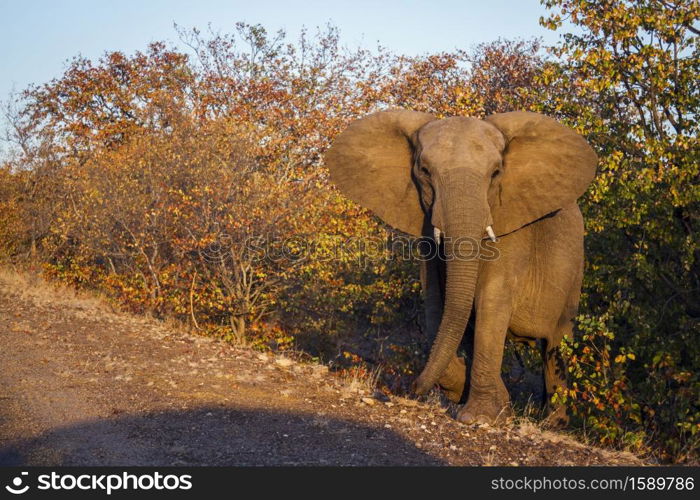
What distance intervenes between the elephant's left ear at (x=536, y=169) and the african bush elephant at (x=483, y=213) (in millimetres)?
11

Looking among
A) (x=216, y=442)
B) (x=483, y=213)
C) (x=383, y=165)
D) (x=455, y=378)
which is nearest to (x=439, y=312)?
(x=455, y=378)

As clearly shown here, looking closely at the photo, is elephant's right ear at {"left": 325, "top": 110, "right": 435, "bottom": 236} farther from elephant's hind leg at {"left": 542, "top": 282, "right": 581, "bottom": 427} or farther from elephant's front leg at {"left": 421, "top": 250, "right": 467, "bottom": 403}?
elephant's hind leg at {"left": 542, "top": 282, "right": 581, "bottom": 427}

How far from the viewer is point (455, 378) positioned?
888cm

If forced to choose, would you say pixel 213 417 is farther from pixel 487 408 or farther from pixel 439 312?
pixel 439 312

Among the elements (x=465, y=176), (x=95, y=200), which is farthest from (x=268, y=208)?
(x=465, y=176)

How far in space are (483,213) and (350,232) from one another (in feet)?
20.2

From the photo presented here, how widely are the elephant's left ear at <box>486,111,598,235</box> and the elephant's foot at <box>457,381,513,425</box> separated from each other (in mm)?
1770

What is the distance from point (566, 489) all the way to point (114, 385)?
15.5 ft

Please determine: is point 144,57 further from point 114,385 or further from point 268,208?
point 114,385

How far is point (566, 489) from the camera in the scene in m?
5.91

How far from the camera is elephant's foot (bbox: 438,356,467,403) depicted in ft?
29.1

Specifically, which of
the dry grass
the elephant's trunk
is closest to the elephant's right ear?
the elephant's trunk

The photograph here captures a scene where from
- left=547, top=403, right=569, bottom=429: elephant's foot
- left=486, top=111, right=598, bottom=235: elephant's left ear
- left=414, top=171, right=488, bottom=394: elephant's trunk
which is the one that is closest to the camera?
left=414, top=171, right=488, bottom=394: elephant's trunk

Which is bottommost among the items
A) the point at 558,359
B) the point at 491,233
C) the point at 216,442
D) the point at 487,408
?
the point at 216,442
